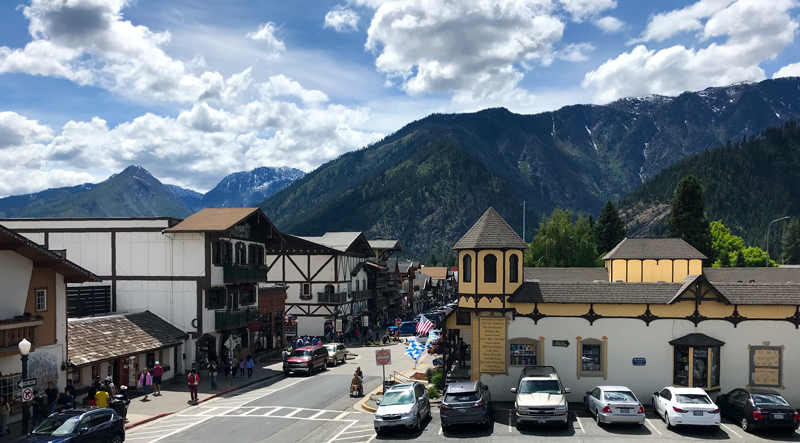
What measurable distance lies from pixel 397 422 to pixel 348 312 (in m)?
45.2

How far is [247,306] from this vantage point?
145 feet

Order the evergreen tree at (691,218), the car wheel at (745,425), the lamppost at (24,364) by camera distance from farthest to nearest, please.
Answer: the evergreen tree at (691,218), the car wheel at (745,425), the lamppost at (24,364)

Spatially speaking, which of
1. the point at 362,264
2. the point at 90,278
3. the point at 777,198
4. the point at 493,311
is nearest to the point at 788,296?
the point at 493,311

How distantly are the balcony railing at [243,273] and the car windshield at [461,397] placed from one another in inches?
857

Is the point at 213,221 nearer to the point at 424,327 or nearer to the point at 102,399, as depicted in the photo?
the point at 424,327

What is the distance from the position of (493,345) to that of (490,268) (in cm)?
353

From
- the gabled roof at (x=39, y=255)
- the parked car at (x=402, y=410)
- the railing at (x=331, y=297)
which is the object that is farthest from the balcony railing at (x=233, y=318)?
the parked car at (x=402, y=410)

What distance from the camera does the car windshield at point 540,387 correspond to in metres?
22.7

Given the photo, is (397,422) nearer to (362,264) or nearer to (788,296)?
(788,296)

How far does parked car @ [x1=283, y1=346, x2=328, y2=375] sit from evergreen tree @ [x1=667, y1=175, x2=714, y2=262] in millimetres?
58331

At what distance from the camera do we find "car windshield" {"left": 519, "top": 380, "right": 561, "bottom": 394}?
22.7m

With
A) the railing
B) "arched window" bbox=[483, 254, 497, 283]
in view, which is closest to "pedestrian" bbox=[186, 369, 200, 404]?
"arched window" bbox=[483, 254, 497, 283]

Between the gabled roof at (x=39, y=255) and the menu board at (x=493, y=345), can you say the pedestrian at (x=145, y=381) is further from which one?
the menu board at (x=493, y=345)

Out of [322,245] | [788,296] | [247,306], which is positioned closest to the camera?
[788,296]
